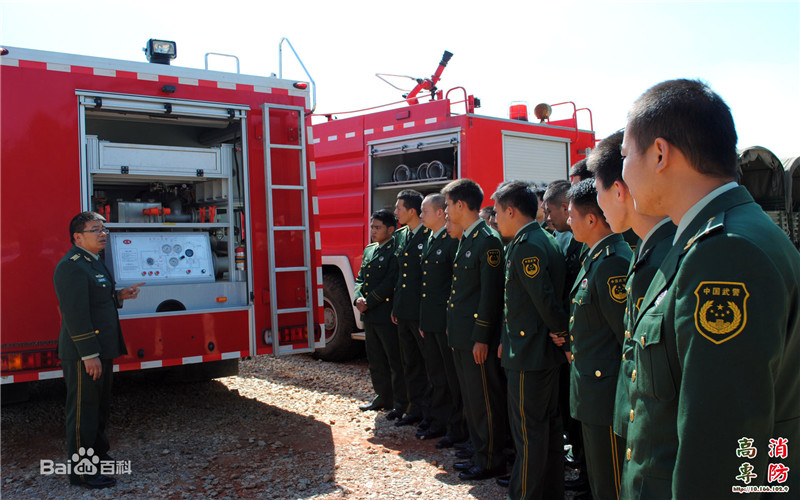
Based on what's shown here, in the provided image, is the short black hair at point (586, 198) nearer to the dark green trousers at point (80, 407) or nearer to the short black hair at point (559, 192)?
the short black hair at point (559, 192)

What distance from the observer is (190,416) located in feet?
17.9

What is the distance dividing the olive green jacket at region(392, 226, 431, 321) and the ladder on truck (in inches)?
29.7

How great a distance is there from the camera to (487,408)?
4.02 metres

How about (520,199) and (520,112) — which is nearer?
(520,199)

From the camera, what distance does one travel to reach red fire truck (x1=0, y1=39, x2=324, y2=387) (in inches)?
167

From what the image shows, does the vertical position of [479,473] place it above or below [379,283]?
below

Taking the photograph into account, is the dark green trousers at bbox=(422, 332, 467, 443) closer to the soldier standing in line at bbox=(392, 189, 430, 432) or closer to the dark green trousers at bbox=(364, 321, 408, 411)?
the soldier standing in line at bbox=(392, 189, 430, 432)

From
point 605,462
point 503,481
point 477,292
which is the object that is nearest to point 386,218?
point 477,292

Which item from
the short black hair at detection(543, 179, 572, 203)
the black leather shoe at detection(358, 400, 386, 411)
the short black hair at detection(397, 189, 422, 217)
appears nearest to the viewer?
the short black hair at detection(543, 179, 572, 203)

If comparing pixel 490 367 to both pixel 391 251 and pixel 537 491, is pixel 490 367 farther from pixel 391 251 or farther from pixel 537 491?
pixel 391 251

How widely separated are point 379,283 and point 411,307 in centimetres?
60

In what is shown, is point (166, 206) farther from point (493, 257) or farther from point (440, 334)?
point (493, 257)

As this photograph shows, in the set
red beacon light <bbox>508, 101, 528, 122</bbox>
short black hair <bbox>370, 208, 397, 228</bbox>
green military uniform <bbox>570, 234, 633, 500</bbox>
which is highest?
red beacon light <bbox>508, 101, 528, 122</bbox>

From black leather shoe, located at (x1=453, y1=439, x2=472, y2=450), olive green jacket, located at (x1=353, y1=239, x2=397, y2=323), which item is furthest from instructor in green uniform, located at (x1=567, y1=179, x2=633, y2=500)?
olive green jacket, located at (x1=353, y1=239, x2=397, y2=323)
